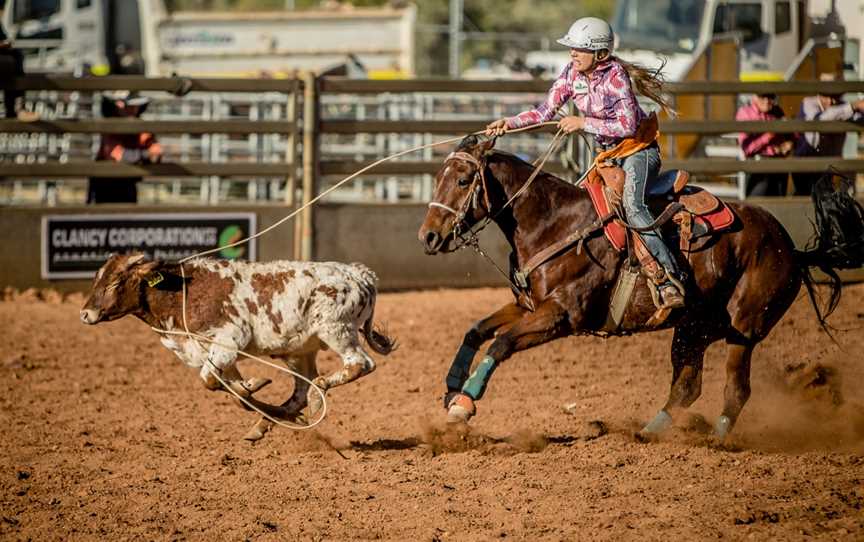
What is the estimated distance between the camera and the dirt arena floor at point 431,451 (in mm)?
5227

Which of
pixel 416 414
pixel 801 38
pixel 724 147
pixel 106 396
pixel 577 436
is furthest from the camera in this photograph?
pixel 801 38

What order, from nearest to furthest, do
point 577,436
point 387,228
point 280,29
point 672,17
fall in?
point 577,436 < point 387,228 < point 672,17 < point 280,29

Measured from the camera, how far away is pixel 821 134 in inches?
490

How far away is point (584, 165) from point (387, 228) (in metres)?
2.19

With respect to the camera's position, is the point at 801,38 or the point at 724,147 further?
the point at 801,38

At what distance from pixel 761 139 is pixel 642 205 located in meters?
6.20

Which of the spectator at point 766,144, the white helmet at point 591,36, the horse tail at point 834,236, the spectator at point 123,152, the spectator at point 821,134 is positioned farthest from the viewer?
the spectator at point 766,144

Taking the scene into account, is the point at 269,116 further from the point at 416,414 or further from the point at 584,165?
the point at 416,414

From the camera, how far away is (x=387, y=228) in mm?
11859

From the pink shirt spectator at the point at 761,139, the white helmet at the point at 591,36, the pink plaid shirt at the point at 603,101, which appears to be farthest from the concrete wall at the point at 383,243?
the white helmet at the point at 591,36

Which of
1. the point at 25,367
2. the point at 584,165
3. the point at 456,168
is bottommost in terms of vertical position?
the point at 25,367

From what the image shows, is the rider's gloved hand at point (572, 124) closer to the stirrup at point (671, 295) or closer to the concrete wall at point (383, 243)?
the stirrup at point (671, 295)

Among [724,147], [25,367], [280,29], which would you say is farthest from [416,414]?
[280,29]

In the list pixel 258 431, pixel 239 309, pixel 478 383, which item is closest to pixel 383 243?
pixel 258 431
